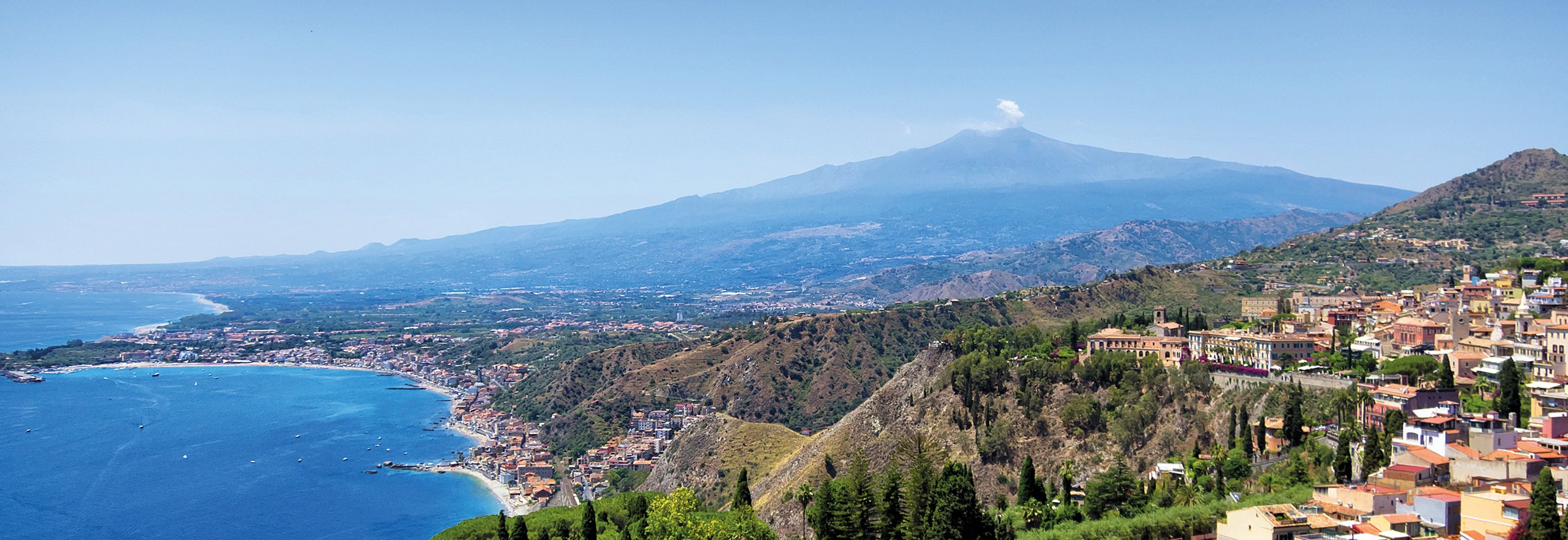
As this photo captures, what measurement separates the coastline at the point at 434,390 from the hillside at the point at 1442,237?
45.4 metres

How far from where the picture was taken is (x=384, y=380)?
344 feet

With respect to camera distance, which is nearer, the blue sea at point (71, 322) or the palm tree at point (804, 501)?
the palm tree at point (804, 501)

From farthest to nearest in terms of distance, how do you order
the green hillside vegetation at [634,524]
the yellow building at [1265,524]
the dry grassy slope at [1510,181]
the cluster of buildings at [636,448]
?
the dry grassy slope at [1510,181], the cluster of buildings at [636,448], the green hillside vegetation at [634,524], the yellow building at [1265,524]

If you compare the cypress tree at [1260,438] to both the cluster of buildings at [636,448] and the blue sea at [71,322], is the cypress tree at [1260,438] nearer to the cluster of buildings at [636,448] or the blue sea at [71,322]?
the cluster of buildings at [636,448]

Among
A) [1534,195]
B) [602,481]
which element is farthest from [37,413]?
[1534,195]

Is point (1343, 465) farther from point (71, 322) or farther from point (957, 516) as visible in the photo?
point (71, 322)

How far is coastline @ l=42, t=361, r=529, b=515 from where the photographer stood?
56.0 m

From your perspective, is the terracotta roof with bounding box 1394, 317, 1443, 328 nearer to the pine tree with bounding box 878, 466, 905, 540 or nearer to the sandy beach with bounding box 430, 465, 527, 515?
the pine tree with bounding box 878, 466, 905, 540

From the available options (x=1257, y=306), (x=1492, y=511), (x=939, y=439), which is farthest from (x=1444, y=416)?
(x=1257, y=306)

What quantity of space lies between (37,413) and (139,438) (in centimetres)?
1571

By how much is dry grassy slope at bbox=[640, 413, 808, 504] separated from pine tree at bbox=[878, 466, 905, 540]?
16.6 m

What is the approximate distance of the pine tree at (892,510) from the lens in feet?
92.3

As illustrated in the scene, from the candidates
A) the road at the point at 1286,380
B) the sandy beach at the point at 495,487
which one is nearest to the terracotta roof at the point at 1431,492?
the road at the point at 1286,380

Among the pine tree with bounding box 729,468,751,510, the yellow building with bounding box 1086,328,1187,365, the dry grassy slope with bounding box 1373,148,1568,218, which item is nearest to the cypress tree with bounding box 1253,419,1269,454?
the yellow building with bounding box 1086,328,1187,365
